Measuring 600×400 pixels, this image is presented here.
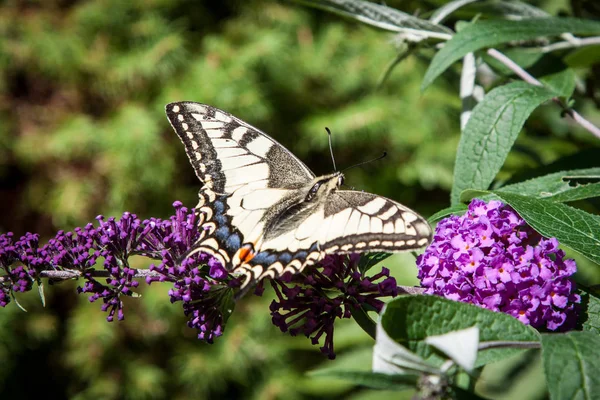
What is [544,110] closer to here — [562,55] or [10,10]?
[562,55]

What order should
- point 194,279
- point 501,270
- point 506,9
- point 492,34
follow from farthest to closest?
point 506,9 < point 492,34 < point 194,279 < point 501,270

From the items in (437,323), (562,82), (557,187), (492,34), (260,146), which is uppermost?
(492,34)

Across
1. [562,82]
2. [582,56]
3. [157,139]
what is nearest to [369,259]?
[562,82]

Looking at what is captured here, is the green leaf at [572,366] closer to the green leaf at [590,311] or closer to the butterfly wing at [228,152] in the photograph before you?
the green leaf at [590,311]

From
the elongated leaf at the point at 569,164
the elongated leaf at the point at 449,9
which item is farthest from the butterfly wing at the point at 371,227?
the elongated leaf at the point at 449,9

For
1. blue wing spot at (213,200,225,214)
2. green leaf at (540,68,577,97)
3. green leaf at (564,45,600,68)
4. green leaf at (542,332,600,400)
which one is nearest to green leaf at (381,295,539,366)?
green leaf at (542,332,600,400)

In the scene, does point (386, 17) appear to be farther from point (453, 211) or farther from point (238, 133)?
point (453, 211)
